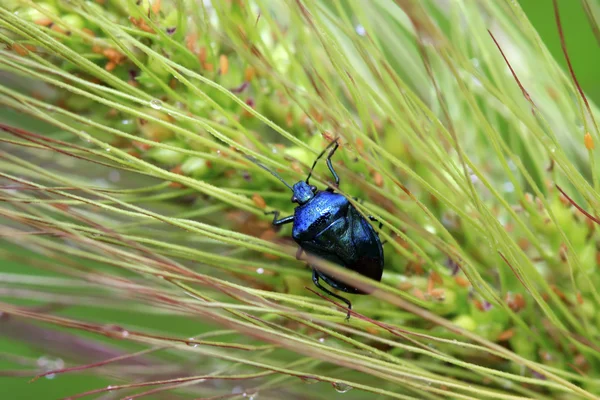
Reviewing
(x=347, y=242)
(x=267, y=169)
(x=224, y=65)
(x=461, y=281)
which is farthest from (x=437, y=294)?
(x=224, y=65)

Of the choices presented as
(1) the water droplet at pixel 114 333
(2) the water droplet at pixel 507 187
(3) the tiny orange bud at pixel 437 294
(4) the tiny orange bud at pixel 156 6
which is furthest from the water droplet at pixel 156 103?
(2) the water droplet at pixel 507 187

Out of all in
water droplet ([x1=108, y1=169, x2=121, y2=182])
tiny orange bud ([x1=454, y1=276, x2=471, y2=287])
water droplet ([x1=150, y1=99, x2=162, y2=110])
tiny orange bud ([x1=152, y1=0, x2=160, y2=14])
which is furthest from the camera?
water droplet ([x1=108, y1=169, x2=121, y2=182])

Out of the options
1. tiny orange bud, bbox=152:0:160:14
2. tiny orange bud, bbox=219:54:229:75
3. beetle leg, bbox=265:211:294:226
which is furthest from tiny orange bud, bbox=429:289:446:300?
tiny orange bud, bbox=152:0:160:14

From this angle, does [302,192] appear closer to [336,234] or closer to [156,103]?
[336,234]

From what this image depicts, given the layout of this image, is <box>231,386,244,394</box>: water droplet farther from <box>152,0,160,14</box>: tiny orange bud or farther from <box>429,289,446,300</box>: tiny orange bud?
<box>152,0,160,14</box>: tiny orange bud

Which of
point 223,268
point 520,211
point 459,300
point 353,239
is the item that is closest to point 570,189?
point 520,211

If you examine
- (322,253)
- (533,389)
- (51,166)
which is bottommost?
(533,389)

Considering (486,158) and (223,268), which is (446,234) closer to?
(223,268)

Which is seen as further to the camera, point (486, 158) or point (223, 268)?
point (486, 158)
